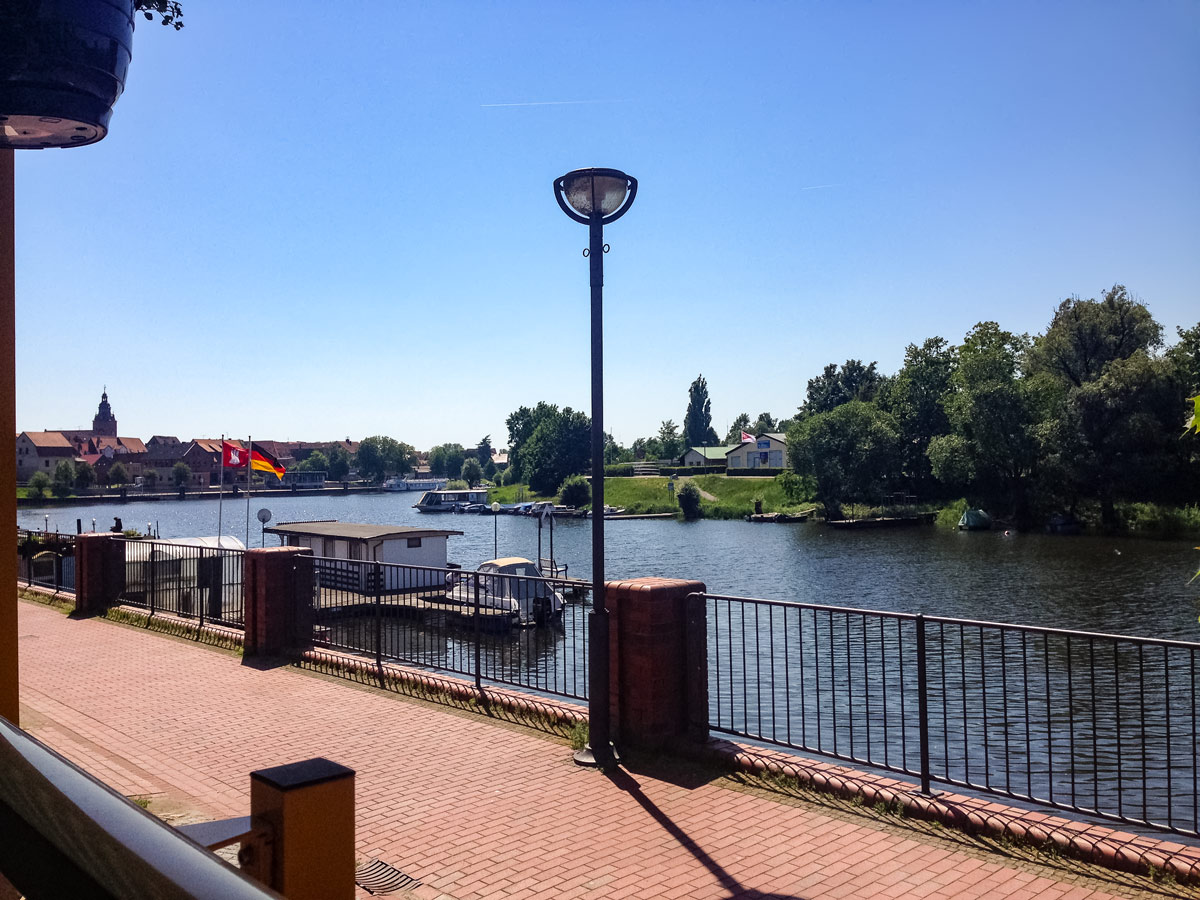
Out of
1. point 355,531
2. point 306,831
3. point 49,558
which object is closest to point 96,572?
point 49,558

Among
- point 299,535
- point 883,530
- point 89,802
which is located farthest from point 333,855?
point 883,530

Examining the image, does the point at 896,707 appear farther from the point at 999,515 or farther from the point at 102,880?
the point at 999,515

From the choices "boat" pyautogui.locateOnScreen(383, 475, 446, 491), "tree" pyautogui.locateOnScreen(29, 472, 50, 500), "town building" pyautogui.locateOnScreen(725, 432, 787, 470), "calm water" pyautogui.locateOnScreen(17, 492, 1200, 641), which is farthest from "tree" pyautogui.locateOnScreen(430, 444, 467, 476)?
"calm water" pyautogui.locateOnScreen(17, 492, 1200, 641)

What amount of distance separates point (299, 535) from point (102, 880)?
35596mm

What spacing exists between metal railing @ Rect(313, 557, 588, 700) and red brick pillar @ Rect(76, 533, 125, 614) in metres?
3.59

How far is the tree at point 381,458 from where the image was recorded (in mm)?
173625

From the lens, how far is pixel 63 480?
12550 cm

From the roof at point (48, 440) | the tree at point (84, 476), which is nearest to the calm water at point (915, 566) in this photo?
the tree at point (84, 476)

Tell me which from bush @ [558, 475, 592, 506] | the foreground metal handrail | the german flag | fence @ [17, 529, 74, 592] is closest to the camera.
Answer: the foreground metal handrail

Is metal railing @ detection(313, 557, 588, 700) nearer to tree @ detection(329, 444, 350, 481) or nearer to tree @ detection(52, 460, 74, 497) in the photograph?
tree @ detection(52, 460, 74, 497)

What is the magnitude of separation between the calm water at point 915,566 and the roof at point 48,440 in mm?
66083

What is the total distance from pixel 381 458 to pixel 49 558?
151129 mm

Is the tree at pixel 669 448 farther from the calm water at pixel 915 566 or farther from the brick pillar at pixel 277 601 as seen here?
the brick pillar at pixel 277 601

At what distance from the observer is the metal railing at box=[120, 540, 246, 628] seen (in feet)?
49.7
